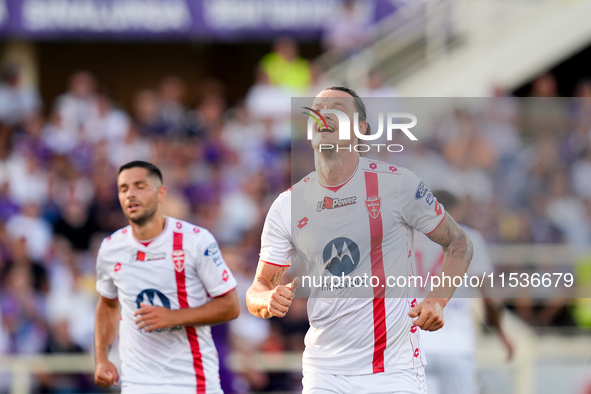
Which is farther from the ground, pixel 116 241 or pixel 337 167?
pixel 337 167

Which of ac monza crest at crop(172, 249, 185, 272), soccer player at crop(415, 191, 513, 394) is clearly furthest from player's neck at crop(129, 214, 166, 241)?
soccer player at crop(415, 191, 513, 394)

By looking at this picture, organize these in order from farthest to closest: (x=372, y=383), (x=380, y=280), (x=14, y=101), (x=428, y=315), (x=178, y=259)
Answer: (x=14, y=101) → (x=178, y=259) → (x=380, y=280) → (x=372, y=383) → (x=428, y=315)

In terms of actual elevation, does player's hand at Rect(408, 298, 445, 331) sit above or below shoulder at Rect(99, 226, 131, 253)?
below

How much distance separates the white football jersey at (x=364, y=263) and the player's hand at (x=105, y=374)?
1649 millimetres

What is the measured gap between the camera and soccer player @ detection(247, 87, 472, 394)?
205 inches

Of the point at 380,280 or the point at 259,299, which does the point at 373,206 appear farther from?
the point at 259,299

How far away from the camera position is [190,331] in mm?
6410

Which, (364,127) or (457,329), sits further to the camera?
(457,329)

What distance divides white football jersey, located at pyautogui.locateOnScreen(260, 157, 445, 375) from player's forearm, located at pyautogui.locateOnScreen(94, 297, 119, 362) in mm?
1869

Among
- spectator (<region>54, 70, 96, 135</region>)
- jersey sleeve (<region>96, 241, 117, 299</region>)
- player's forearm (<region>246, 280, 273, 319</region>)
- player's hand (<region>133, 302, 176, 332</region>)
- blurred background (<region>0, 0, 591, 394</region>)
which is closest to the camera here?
player's forearm (<region>246, 280, 273, 319</region>)

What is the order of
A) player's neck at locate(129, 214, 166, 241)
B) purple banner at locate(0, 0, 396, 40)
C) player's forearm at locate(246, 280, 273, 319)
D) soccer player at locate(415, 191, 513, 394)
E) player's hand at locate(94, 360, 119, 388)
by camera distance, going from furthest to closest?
purple banner at locate(0, 0, 396, 40), soccer player at locate(415, 191, 513, 394), player's neck at locate(129, 214, 166, 241), player's hand at locate(94, 360, 119, 388), player's forearm at locate(246, 280, 273, 319)

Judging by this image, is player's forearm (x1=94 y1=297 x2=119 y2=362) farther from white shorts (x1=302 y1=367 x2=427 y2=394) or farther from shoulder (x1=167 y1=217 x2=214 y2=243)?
white shorts (x1=302 y1=367 x2=427 y2=394)

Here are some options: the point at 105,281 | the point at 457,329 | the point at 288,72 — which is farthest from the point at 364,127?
the point at 288,72

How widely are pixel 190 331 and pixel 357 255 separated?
1.68m
